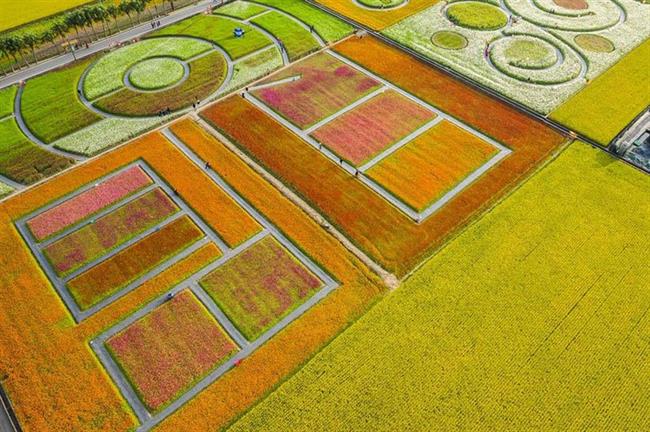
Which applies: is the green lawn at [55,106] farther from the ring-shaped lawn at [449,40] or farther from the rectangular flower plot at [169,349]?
the ring-shaped lawn at [449,40]

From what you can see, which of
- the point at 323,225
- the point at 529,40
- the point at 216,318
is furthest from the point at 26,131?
the point at 529,40

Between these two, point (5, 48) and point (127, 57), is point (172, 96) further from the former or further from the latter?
Answer: point (5, 48)

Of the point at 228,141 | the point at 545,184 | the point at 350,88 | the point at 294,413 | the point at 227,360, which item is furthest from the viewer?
the point at 350,88

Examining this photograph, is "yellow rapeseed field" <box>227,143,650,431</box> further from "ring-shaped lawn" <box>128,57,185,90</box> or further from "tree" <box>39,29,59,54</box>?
"tree" <box>39,29,59,54</box>

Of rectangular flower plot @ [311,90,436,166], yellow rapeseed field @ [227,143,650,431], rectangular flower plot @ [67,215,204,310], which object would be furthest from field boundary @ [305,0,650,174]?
rectangular flower plot @ [67,215,204,310]

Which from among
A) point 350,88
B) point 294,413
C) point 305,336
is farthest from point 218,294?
point 350,88

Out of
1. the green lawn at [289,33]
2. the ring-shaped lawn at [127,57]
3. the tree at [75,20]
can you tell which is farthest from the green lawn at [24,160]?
the green lawn at [289,33]

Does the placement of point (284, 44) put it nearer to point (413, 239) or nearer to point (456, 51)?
point (456, 51)
